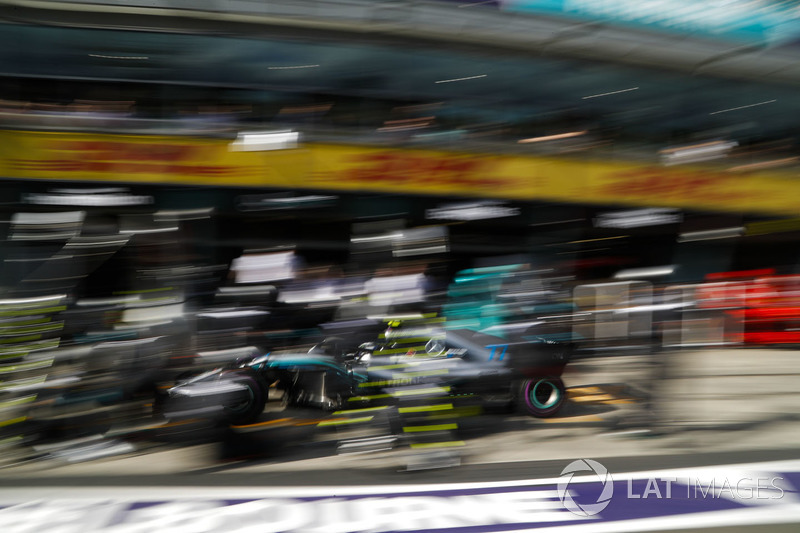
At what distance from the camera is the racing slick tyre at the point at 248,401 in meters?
5.84

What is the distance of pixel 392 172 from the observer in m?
9.72

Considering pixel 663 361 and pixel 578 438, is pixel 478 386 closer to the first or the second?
pixel 578 438

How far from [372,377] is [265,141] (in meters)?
4.62

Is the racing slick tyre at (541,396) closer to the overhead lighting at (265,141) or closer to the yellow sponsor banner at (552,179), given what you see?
the yellow sponsor banner at (552,179)

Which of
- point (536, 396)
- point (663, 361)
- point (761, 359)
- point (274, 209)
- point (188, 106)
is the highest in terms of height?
point (188, 106)

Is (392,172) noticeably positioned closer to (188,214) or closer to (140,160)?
(188,214)

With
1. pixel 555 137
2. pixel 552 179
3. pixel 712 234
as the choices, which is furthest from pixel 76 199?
pixel 712 234

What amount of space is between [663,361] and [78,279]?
609cm

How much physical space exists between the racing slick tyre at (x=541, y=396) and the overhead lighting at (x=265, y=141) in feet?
16.4

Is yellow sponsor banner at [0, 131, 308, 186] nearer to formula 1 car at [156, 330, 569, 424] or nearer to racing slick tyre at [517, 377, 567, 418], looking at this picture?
formula 1 car at [156, 330, 569, 424]

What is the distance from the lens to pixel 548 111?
35.1 feet

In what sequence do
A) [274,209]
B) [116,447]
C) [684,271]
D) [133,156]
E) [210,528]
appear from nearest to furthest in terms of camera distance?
[210,528]
[116,447]
[133,156]
[274,209]
[684,271]

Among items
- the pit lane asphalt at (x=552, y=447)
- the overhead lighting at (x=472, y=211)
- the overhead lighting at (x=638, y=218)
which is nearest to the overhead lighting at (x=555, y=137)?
the overhead lighting at (x=472, y=211)

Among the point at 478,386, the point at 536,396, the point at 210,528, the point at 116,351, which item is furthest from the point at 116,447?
the point at 536,396
